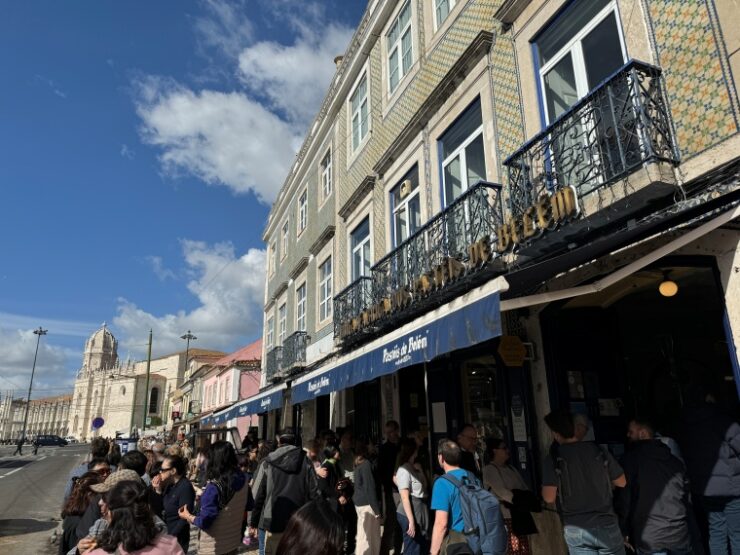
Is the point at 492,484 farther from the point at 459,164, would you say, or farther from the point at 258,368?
the point at 258,368

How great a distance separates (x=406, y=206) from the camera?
10.1m

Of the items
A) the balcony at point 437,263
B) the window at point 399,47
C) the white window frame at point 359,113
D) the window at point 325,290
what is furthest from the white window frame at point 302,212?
the balcony at point 437,263

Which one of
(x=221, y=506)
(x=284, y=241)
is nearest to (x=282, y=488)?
(x=221, y=506)

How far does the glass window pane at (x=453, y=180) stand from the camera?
8617 millimetres

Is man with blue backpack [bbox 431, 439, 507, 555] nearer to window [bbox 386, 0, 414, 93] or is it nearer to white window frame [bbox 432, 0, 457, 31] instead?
white window frame [bbox 432, 0, 457, 31]

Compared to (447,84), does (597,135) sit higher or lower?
lower

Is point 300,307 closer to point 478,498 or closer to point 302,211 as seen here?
point 302,211

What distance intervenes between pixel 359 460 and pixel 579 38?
546cm

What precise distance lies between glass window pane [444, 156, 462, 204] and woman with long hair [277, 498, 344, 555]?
23.7ft

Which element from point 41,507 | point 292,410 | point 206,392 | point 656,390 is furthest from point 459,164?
point 206,392

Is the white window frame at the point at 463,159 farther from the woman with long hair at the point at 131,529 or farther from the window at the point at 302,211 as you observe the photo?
the window at the point at 302,211

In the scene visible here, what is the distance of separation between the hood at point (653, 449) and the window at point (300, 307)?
12506mm

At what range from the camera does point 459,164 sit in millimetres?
8578

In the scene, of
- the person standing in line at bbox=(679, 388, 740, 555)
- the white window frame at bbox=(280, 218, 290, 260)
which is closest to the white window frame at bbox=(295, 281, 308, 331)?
the white window frame at bbox=(280, 218, 290, 260)
